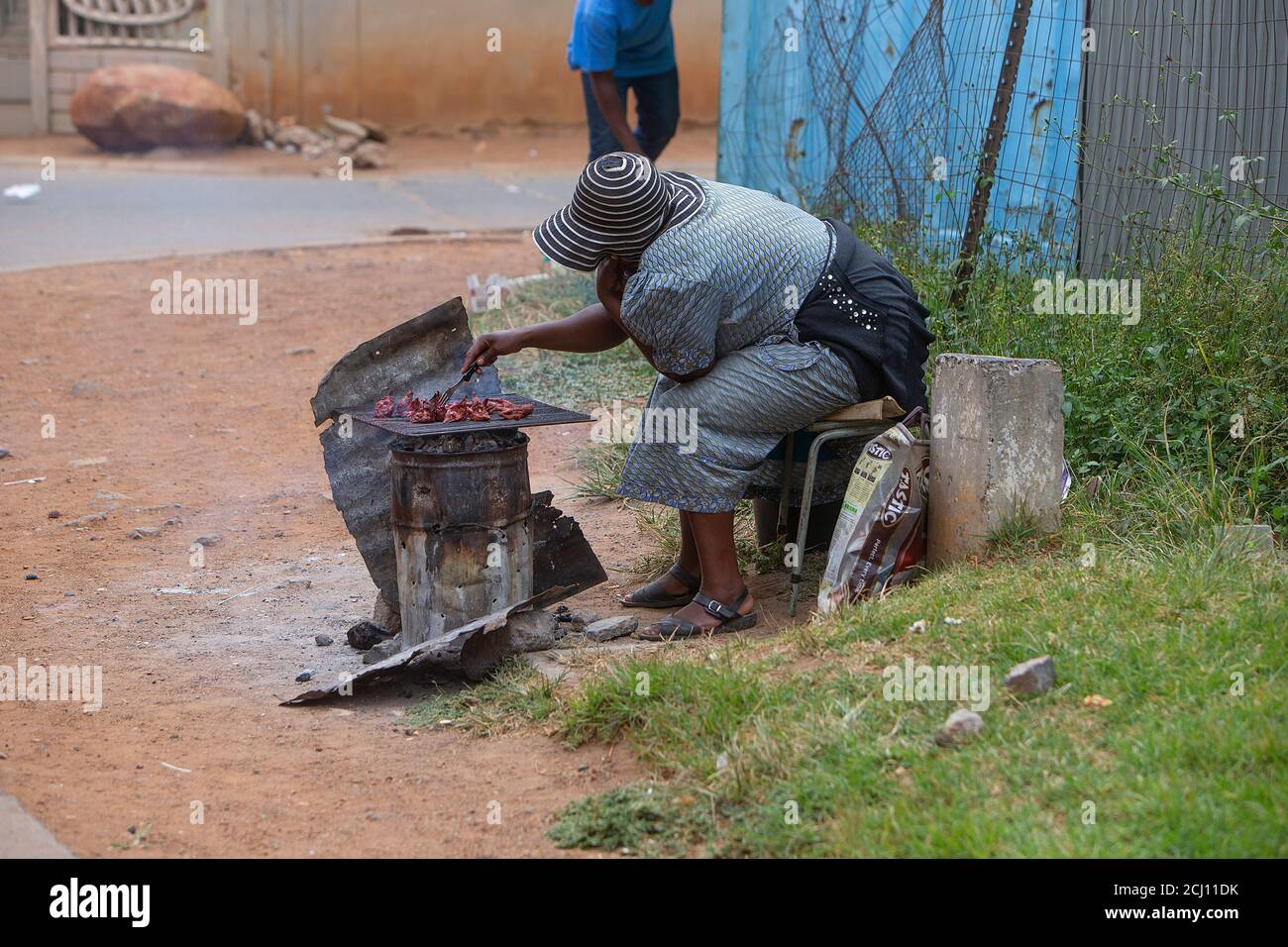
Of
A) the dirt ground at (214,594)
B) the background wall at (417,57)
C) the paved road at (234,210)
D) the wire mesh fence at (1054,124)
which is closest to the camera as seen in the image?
the dirt ground at (214,594)

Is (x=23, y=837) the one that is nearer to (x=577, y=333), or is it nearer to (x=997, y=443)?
(x=577, y=333)

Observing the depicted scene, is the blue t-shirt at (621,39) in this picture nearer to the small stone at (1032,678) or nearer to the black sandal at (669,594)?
the black sandal at (669,594)

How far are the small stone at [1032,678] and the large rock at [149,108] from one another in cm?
1434

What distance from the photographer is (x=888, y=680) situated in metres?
3.53

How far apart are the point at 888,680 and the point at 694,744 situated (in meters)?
0.52

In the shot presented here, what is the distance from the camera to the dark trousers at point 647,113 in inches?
324

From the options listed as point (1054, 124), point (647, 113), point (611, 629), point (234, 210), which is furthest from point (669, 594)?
point (234, 210)

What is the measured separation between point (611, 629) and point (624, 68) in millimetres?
4685

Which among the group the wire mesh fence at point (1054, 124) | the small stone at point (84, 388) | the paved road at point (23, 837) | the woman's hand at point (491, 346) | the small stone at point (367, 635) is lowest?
the small stone at point (367, 635)

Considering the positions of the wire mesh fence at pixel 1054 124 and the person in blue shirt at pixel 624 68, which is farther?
the person in blue shirt at pixel 624 68

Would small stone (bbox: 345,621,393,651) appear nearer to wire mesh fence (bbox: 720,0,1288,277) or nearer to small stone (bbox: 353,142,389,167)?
wire mesh fence (bbox: 720,0,1288,277)

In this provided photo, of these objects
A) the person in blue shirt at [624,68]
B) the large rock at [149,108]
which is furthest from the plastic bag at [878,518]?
the large rock at [149,108]

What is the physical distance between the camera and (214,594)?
A: 5.22 meters
